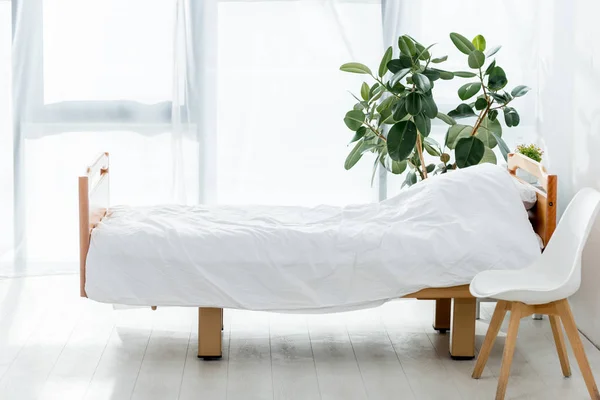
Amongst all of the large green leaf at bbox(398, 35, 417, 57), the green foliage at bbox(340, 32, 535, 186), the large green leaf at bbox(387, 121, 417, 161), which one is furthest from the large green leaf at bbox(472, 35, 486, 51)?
the large green leaf at bbox(387, 121, 417, 161)

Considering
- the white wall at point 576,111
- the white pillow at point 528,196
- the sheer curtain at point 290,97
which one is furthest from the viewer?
the sheer curtain at point 290,97

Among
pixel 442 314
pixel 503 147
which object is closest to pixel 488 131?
pixel 503 147

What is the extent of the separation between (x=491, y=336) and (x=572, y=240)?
45 centimetres

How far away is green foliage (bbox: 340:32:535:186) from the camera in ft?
12.7

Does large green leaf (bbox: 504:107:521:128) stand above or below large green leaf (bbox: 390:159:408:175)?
above

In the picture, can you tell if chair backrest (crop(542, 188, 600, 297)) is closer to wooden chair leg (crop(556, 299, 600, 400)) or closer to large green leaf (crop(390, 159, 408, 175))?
wooden chair leg (crop(556, 299, 600, 400))

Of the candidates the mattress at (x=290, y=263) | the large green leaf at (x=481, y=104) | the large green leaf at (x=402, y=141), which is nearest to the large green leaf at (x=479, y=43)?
the large green leaf at (x=481, y=104)

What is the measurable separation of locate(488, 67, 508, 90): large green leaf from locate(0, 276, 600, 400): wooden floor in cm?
107

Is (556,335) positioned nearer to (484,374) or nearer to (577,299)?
(484,374)

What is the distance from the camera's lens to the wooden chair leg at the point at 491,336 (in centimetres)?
304

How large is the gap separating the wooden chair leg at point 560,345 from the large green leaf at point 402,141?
→ 115 centimetres

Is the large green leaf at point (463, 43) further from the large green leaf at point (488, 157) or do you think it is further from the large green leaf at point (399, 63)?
the large green leaf at point (488, 157)

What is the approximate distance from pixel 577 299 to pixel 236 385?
5.41ft

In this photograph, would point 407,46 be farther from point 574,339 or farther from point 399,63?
point 574,339
